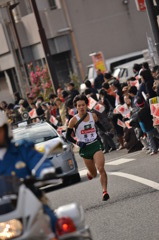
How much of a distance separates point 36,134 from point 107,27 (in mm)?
32282

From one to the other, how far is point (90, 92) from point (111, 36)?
2570 centimetres

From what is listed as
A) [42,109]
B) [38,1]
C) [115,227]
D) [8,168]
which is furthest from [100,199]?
[38,1]

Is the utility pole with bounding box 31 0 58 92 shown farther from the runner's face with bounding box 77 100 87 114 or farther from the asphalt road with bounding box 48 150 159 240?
the runner's face with bounding box 77 100 87 114

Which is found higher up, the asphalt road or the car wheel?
the asphalt road

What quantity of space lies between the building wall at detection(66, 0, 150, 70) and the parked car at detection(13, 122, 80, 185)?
96.6ft

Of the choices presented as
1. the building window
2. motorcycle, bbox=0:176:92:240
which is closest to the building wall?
the building window

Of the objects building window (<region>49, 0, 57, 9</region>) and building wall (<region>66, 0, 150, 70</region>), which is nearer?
building wall (<region>66, 0, 150, 70</region>)

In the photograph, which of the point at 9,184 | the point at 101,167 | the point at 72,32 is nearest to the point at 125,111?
the point at 101,167

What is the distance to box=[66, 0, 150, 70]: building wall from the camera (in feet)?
166

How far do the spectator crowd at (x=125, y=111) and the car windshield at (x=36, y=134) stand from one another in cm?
139

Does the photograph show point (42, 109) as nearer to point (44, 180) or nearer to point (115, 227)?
point (115, 227)

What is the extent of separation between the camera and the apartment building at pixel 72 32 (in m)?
50.3

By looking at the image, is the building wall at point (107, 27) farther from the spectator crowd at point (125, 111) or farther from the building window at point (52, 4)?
the spectator crowd at point (125, 111)

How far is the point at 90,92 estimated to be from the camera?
2620 centimetres
